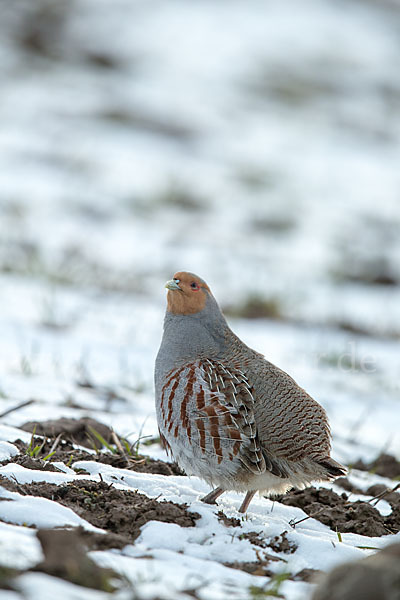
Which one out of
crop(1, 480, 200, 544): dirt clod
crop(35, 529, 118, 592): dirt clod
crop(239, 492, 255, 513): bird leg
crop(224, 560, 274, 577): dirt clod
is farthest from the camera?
crop(239, 492, 255, 513): bird leg

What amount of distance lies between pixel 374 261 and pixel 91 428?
7.89 metres

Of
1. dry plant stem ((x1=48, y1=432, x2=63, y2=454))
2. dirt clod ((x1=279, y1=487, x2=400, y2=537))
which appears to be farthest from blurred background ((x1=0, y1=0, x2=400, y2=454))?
dirt clod ((x1=279, y1=487, x2=400, y2=537))

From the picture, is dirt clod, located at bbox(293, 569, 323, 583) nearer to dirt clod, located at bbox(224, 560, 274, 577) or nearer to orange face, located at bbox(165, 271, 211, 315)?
dirt clod, located at bbox(224, 560, 274, 577)

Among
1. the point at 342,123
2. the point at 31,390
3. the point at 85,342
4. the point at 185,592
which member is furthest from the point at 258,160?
the point at 185,592

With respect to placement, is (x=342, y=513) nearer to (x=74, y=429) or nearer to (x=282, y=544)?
(x=282, y=544)

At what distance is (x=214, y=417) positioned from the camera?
3.17 metres

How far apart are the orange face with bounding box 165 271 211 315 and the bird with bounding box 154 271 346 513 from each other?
0.85 feet

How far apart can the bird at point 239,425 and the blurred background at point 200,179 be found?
1844 millimetres

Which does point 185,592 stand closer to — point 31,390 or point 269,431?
point 269,431

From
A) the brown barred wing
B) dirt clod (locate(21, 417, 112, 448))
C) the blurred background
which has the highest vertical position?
the blurred background

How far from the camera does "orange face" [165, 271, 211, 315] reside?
3.66 metres

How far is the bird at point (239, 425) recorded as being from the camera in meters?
3.17

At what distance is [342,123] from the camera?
66.6ft

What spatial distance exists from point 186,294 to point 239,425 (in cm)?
79
